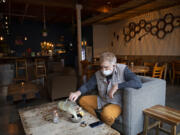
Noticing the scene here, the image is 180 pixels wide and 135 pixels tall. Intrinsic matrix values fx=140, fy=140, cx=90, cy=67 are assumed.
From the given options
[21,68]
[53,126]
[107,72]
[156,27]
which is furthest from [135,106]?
[156,27]

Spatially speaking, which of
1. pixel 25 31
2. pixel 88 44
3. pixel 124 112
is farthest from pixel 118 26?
pixel 124 112

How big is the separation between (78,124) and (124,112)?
0.68 meters

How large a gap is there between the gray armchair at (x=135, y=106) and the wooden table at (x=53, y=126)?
0.48 metres

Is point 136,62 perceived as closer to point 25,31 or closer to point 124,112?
point 124,112

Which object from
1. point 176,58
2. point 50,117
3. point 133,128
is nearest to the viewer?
point 50,117

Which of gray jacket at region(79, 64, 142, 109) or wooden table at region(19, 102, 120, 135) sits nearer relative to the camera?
wooden table at region(19, 102, 120, 135)

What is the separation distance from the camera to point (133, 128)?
188 cm

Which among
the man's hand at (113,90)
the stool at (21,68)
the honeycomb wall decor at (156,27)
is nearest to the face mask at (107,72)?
the man's hand at (113,90)

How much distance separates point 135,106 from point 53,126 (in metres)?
1.06

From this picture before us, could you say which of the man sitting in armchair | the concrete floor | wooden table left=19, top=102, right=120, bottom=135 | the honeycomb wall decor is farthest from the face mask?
the honeycomb wall decor

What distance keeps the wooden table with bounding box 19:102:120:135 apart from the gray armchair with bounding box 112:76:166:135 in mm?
484

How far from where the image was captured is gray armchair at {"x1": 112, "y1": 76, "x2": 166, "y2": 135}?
183cm

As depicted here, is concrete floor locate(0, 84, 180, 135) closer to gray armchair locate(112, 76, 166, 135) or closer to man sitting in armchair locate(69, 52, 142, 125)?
gray armchair locate(112, 76, 166, 135)

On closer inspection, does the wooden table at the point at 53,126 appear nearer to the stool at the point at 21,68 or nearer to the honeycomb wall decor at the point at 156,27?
the stool at the point at 21,68
